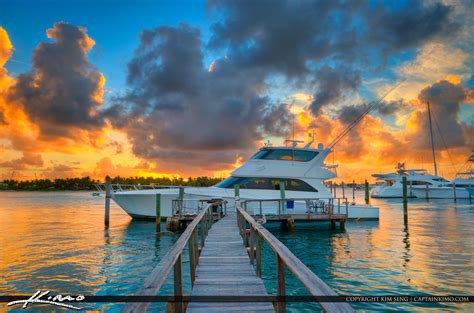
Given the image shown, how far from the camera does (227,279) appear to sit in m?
6.19

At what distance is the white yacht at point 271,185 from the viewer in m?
22.0

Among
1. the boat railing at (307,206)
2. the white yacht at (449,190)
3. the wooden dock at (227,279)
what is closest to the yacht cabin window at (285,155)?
the boat railing at (307,206)

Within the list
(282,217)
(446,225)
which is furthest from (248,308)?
(446,225)

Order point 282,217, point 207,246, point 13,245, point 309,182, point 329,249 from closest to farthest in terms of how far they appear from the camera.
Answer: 1. point 207,246
2. point 329,249
3. point 13,245
4. point 282,217
5. point 309,182

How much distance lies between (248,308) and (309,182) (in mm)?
18765

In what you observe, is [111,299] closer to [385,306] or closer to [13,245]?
[385,306]

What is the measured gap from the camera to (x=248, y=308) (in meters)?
4.64

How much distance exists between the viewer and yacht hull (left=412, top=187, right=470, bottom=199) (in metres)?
60.0

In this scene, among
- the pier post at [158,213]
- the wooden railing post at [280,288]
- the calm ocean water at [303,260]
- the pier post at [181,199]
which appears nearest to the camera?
the wooden railing post at [280,288]

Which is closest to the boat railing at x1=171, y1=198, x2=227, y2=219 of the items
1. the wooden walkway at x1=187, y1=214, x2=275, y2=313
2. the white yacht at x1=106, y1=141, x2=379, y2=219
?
the white yacht at x1=106, y1=141, x2=379, y2=219

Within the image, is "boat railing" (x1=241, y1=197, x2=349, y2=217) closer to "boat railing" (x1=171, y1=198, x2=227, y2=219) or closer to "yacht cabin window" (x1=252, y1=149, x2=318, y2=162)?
"boat railing" (x1=171, y1=198, x2=227, y2=219)

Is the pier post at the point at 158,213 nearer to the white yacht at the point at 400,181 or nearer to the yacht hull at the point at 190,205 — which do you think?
the yacht hull at the point at 190,205

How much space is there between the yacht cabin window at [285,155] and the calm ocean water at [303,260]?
4.68 meters

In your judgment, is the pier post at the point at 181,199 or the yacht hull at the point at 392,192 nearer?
the pier post at the point at 181,199
